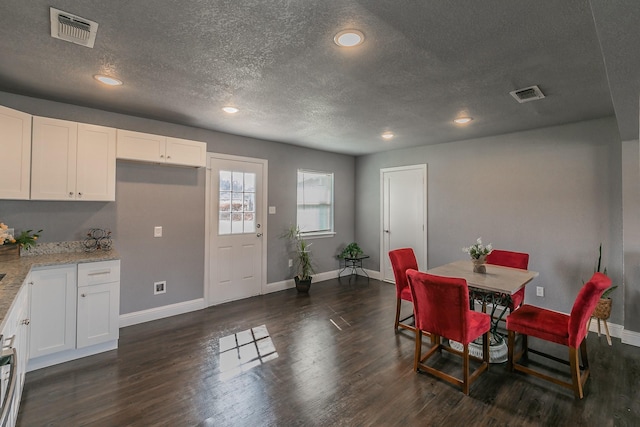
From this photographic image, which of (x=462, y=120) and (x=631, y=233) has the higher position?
(x=462, y=120)

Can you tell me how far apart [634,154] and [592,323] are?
194 centimetres

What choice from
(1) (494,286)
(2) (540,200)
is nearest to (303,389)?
(1) (494,286)

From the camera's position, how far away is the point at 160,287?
12.5 ft

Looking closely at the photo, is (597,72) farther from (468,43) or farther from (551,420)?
(551,420)

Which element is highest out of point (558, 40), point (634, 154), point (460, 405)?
point (558, 40)

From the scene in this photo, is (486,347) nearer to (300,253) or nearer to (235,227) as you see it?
(300,253)

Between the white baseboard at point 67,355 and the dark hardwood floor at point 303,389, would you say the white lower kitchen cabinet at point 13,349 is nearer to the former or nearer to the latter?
the dark hardwood floor at point 303,389

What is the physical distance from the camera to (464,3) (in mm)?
1562

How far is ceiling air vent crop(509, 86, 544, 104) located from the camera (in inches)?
105

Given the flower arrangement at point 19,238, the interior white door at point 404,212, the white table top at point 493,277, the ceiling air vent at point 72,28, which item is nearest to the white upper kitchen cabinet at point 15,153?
the flower arrangement at point 19,238

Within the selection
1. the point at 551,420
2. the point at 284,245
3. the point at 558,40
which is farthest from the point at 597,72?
the point at 284,245

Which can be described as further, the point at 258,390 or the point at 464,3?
the point at 258,390

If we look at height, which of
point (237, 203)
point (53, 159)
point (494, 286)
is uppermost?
point (53, 159)

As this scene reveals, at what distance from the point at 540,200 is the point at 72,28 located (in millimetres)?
4970
